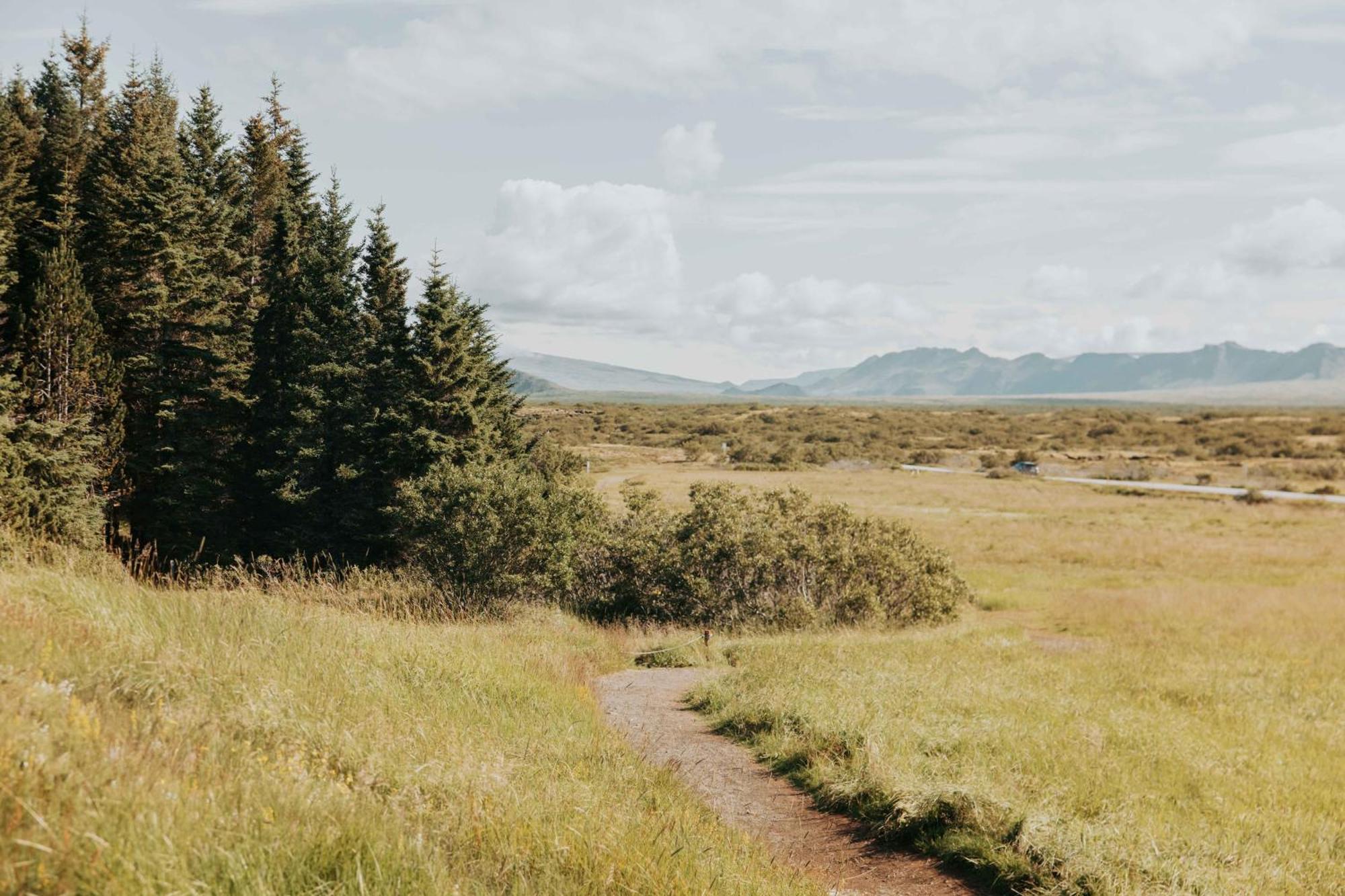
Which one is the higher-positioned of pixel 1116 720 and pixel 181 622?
pixel 181 622

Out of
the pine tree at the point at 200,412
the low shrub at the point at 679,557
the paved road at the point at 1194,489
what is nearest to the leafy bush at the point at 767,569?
the low shrub at the point at 679,557

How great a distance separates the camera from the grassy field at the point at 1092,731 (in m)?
6.84

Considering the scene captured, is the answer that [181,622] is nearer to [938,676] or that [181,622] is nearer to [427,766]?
[427,766]

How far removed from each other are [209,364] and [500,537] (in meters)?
19.5

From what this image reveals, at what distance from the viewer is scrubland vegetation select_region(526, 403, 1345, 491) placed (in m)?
88.6

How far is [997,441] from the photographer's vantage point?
461 feet

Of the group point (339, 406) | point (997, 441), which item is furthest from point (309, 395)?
point (997, 441)

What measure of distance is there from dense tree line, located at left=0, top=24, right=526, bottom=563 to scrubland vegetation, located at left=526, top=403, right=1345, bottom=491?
55225mm

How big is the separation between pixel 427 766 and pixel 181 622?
3.24m

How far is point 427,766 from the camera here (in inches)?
197

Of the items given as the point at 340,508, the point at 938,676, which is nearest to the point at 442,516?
the point at 340,508

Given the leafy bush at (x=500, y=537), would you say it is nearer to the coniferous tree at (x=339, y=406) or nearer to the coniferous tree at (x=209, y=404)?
the coniferous tree at (x=339, y=406)

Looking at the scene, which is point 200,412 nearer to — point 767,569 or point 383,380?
point 383,380

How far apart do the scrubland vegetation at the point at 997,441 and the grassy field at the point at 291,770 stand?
8193 cm
